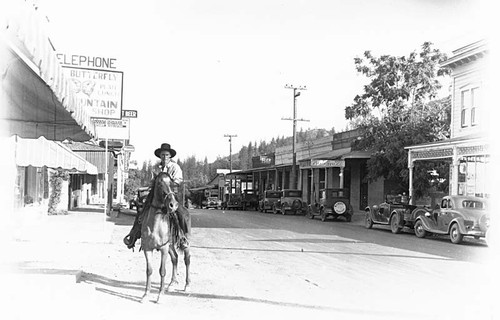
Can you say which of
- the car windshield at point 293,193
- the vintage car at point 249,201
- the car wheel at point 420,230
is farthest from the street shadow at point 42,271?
the vintage car at point 249,201

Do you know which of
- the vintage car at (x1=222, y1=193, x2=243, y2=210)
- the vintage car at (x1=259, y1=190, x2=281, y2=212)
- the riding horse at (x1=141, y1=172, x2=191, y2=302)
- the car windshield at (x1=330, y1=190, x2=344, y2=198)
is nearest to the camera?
the riding horse at (x1=141, y1=172, x2=191, y2=302)

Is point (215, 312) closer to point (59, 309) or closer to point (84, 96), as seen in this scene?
point (59, 309)

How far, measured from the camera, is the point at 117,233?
60.1 ft

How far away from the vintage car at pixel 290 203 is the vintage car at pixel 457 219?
1607cm

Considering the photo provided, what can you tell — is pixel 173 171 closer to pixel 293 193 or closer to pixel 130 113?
pixel 130 113

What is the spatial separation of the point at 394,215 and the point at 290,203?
15.0 m

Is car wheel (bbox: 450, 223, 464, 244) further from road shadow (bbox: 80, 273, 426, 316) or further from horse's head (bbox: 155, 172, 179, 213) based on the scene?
horse's head (bbox: 155, 172, 179, 213)

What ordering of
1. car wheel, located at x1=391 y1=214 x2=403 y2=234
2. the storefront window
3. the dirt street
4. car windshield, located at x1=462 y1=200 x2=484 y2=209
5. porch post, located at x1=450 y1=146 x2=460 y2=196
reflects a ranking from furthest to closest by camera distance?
1. the storefront window
2. porch post, located at x1=450 y1=146 x2=460 y2=196
3. car wheel, located at x1=391 y1=214 x2=403 y2=234
4. car windshield, located at x1=462 y1=200 x2=484 y2=209
5. the dirt street

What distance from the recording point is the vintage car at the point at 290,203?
35.6 m

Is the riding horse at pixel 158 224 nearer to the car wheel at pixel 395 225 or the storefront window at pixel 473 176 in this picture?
the car wheel at pixel 395 225

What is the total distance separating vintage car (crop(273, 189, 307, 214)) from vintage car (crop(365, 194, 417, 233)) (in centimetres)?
1198

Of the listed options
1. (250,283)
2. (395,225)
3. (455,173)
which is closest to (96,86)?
(250,283)

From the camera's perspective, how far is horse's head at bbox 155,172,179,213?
286 inches

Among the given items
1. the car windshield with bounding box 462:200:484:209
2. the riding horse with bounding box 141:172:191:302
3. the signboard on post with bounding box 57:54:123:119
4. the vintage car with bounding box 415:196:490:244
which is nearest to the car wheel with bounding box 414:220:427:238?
the vintage car with bounding box 415:196:490:244
